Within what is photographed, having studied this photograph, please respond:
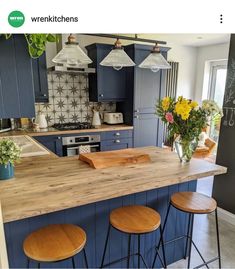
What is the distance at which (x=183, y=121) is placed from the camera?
1667 mm

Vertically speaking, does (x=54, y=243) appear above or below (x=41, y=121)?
below

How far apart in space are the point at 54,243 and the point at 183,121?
Result: 47.1 inches

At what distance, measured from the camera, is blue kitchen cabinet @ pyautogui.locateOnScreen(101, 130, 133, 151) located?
3.61 m

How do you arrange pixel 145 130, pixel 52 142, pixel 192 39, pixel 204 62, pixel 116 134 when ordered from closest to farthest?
pixel 52 142
pixel 116 134
pixel 145 130
pixel 192 39
pixel 204 62

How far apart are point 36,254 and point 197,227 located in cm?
201

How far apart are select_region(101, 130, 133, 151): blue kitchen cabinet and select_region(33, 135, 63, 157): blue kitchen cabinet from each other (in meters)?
0.70

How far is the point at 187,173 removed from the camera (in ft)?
5.06

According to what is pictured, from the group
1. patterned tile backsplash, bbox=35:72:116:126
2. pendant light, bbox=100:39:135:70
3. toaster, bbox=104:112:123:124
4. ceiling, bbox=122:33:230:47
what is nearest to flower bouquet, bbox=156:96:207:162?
pendant light, bbox=100:39:135:70

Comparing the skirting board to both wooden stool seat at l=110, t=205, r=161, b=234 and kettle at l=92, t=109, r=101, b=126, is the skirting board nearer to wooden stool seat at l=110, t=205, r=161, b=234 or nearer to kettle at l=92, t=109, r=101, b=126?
wooden stool seat at l=110, t=205, r=161, b=234

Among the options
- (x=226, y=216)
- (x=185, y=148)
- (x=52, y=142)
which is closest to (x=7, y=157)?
(x=185, y=148)

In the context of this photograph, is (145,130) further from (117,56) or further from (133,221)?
(133,221)
